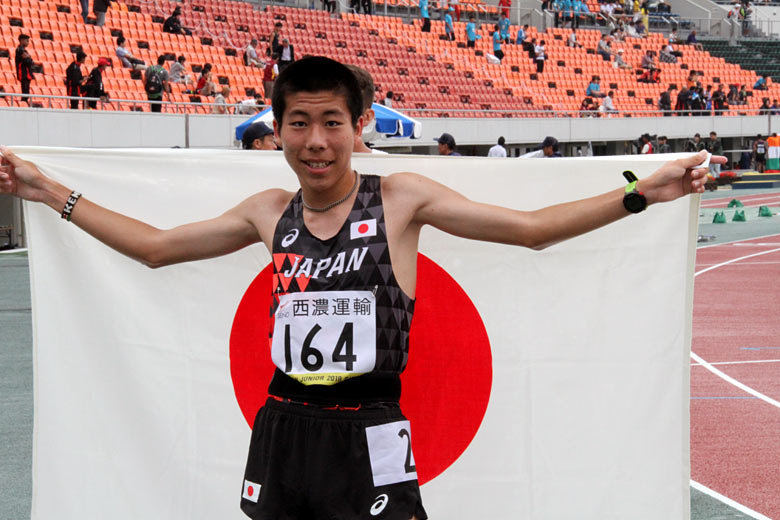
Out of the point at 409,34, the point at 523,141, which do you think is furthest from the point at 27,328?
the point at 409,34

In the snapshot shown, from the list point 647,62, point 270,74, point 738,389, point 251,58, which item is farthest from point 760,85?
point 738,389

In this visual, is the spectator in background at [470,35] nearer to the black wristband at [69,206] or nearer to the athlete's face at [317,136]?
the black wristband at [69,206]

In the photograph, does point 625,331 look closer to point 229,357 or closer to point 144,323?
point 229,357

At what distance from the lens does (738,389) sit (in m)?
8.30

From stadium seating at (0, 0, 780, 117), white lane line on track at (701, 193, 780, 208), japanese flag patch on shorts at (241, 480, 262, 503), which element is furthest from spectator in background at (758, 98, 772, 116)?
japanese flag patch on shorts at (241, 480, 262, 503)

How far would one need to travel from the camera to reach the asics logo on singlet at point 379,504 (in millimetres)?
2873

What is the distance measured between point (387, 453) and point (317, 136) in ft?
2.98

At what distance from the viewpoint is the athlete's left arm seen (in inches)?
118

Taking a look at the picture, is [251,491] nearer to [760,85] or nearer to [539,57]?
[539,57]

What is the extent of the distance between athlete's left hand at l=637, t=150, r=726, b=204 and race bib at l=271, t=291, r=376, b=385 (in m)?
0.86

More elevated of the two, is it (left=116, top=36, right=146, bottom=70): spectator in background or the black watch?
(left=116, top=36, right=146, bottom=70): spectator in background

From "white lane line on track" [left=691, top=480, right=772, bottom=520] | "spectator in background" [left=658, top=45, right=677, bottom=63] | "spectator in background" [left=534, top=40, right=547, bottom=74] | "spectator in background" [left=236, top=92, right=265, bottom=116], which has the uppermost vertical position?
"spectator in background" [left=658, top=45, right=677, bottom=63]

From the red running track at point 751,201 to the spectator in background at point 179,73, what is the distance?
50.6 feet

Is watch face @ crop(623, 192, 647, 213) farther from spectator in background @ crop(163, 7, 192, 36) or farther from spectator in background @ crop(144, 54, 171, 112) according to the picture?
spectator in background @ crop(163, 7, 192, 36)
